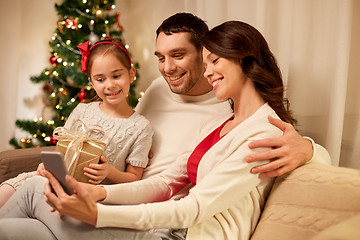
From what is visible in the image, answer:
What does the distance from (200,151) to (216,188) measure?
362mm

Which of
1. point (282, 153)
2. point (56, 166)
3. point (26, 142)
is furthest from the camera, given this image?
point (26, 142)

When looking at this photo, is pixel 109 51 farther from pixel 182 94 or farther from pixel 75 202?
pixel 75 202

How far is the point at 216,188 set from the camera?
119cm

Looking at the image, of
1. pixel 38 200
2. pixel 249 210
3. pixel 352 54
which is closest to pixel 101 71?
pixel 38 200

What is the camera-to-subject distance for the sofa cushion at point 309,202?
3.48ft

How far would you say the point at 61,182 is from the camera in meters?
1.16

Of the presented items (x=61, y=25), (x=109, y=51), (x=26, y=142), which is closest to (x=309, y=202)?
(x=109, y=51)

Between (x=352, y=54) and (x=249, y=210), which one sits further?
(x=352, y=54)

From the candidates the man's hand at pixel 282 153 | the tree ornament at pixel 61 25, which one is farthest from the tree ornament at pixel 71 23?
the man's hand at pixel 282 153

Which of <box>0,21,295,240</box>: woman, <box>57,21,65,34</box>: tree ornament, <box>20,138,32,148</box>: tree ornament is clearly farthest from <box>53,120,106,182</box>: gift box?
<box>20,138,32,148</box>: tree ornament

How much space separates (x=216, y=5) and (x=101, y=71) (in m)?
0.96

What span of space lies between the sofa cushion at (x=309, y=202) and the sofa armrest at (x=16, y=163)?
1.41 metres

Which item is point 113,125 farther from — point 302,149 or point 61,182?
point 302,149

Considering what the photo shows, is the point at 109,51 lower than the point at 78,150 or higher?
higher
